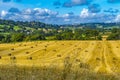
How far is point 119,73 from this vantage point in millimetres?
13031

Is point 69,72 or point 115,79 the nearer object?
point 69,72

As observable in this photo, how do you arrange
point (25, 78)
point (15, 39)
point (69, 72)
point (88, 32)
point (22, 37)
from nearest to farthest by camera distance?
point (25, 78)
point (69, 72)
point (15, 39)
point (22, 37)
point (88, 32)

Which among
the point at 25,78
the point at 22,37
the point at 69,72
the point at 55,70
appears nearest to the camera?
the point at 25,78

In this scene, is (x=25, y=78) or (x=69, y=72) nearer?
(x=25, y=78)

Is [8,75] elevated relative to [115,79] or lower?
elevated

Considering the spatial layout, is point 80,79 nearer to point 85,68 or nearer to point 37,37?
point 85,68

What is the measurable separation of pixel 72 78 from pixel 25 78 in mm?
1403

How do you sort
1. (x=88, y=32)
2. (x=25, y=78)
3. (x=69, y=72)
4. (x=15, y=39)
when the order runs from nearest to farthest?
(x=25, y=78) → (x=69, y=72) → (x=15, y=39) → (x=88, y=32)

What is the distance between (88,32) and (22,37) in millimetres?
29994

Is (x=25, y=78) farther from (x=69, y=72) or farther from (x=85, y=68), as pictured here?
(x=85, y=68)

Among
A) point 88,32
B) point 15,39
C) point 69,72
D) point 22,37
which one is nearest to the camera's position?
point 69,72

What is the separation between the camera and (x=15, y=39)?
3807 inches

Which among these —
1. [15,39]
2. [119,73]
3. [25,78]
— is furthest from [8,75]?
[15,39]

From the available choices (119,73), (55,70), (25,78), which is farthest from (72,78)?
(119,73)
